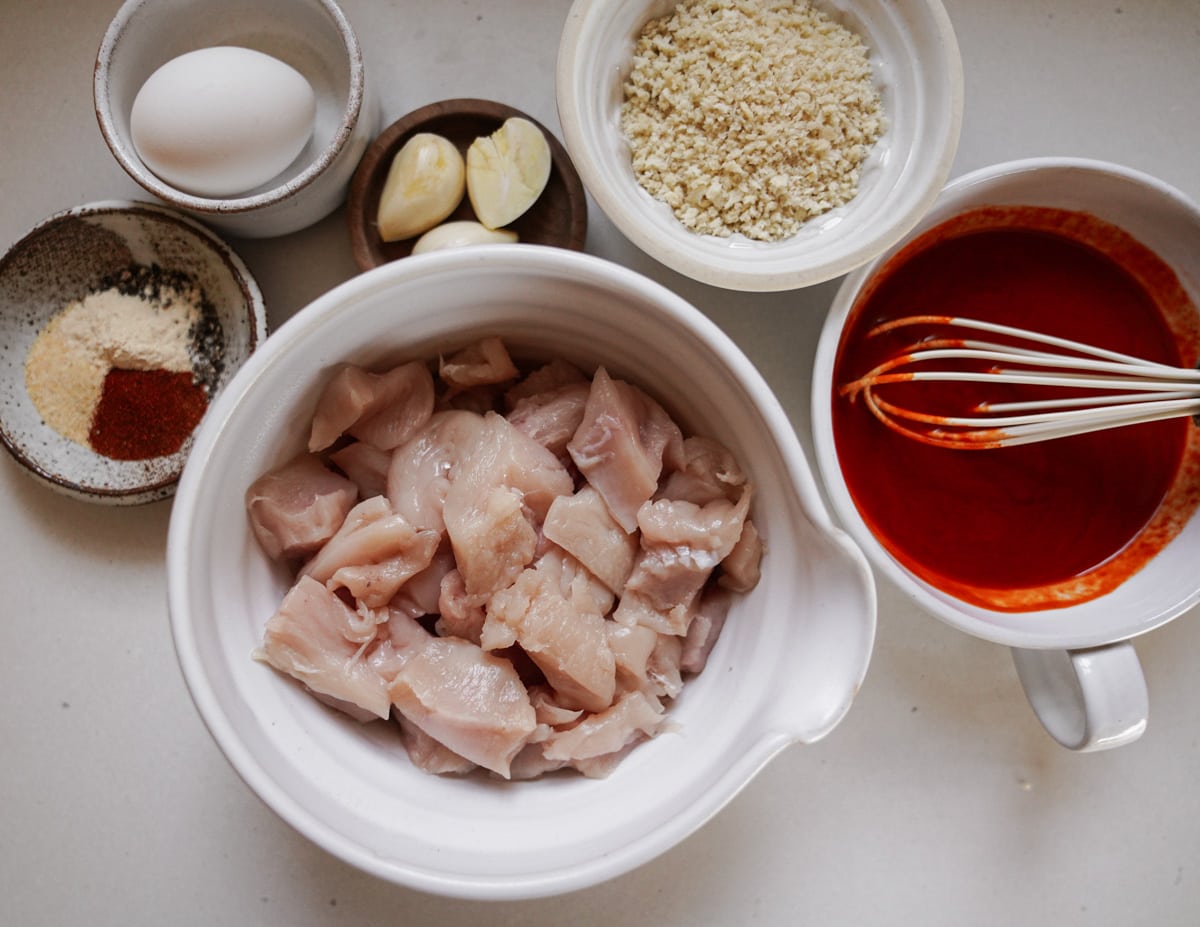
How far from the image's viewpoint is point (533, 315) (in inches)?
Result: 35.3

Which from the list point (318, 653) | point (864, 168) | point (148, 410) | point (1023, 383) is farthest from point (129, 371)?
point (1023, 383)

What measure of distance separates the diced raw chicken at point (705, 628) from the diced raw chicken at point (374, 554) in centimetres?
26

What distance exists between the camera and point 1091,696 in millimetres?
978

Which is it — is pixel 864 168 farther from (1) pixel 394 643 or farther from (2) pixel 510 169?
(1) pixel 394 643

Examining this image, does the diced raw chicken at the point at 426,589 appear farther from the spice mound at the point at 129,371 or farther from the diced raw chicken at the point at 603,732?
the spice mound at the point at 129,371

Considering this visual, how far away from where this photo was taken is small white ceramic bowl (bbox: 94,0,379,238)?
1002 millimetres

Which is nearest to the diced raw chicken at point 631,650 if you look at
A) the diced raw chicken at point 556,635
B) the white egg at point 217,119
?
the diced raw chicken at point 556,635

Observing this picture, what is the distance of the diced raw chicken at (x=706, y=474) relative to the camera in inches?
35.0

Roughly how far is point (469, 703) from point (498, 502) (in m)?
0.18

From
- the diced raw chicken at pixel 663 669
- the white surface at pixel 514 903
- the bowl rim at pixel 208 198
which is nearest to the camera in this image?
the diced raw chicken at pixel 663 669

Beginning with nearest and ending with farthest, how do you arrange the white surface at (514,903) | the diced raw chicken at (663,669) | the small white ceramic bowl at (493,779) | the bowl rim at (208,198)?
the small white ceramic bowl at (493,779) < the diced raw chicken at (663,669) < the bowl rim at (208,198) < the white surface at (514,903)

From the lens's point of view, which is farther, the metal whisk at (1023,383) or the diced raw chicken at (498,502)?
the metal whisk at (1023,383)

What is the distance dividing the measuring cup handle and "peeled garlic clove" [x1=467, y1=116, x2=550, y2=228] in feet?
2.57

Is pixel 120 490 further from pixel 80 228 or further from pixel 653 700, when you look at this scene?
pixel 653 700
